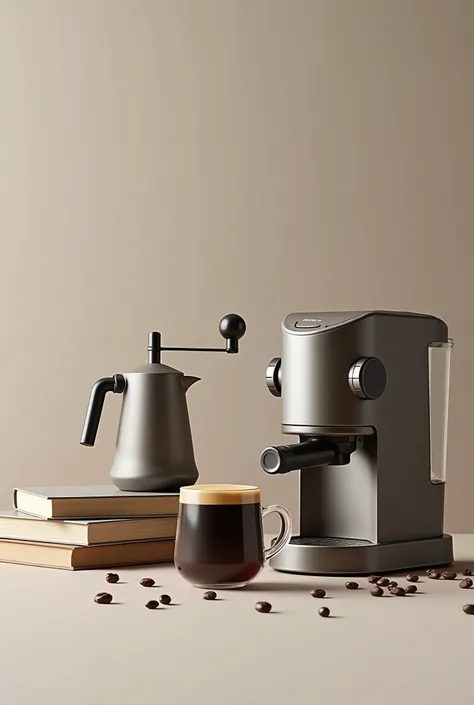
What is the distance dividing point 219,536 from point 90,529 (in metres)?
0.23

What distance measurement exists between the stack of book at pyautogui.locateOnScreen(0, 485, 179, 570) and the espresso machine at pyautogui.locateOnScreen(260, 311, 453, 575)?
157 mm

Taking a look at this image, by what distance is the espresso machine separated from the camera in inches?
47.4

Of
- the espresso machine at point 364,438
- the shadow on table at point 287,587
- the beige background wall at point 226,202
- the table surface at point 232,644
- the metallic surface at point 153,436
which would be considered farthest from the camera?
the beige background wall at point 226,202

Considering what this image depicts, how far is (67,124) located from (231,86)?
17.1 inches

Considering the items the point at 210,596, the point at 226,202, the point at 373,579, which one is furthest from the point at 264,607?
the point at 226,202

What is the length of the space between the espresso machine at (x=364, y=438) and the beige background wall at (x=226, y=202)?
130 cm

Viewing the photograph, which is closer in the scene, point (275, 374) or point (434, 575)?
point (434, 575)

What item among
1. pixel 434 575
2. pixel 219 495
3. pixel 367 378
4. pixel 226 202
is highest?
pixel 226 202

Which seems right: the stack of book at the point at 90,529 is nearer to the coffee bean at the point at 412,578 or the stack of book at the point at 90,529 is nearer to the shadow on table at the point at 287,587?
the shadow on table at the point at 287,587

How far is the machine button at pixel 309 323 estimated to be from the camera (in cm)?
124

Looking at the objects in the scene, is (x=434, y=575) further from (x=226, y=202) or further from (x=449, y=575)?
(x=226, y=202)

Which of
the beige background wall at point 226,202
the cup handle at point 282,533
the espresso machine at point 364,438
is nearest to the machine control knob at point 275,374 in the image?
the espresso machine at point 364,438

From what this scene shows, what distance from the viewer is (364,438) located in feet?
4.07

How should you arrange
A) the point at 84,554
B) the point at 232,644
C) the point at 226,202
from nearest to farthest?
1. the point at 232,644
2. the point at 84,554
3. the point at 226,202
